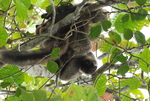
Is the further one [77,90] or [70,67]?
[70,67]

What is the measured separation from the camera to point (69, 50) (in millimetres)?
2828

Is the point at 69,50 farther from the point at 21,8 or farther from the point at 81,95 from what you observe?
the point at 81,95

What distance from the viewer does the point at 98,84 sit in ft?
4.98

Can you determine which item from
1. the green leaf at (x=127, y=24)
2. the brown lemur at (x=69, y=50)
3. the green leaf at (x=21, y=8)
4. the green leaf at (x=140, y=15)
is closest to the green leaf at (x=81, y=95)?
the green leaf at (x=21, y=8)

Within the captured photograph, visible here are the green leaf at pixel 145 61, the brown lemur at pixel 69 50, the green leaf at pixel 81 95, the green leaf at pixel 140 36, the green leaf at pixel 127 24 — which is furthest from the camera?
the green leaf at pixel 127 24

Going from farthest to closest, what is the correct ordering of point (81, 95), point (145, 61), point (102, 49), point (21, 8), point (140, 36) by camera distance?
1. point (102, 49)
2. point (140, 36)
3. point (145, 61)
4. point (21, 8)
5. point (81, 95)

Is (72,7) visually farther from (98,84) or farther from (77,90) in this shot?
(77,90)

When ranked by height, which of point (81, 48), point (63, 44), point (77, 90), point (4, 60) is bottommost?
point (81, 48)

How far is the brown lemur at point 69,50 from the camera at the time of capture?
6.97 feet

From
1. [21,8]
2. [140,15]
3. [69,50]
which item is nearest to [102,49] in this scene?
[69,50]

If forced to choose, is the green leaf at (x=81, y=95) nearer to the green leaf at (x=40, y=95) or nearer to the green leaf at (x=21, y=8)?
the green leaf at (x=40, y=95)

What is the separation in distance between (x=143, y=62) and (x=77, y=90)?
1140mm

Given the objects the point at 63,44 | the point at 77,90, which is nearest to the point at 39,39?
the point at 63,44

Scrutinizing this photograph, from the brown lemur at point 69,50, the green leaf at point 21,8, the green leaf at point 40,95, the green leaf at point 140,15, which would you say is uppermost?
the green leaf at point 21,8
